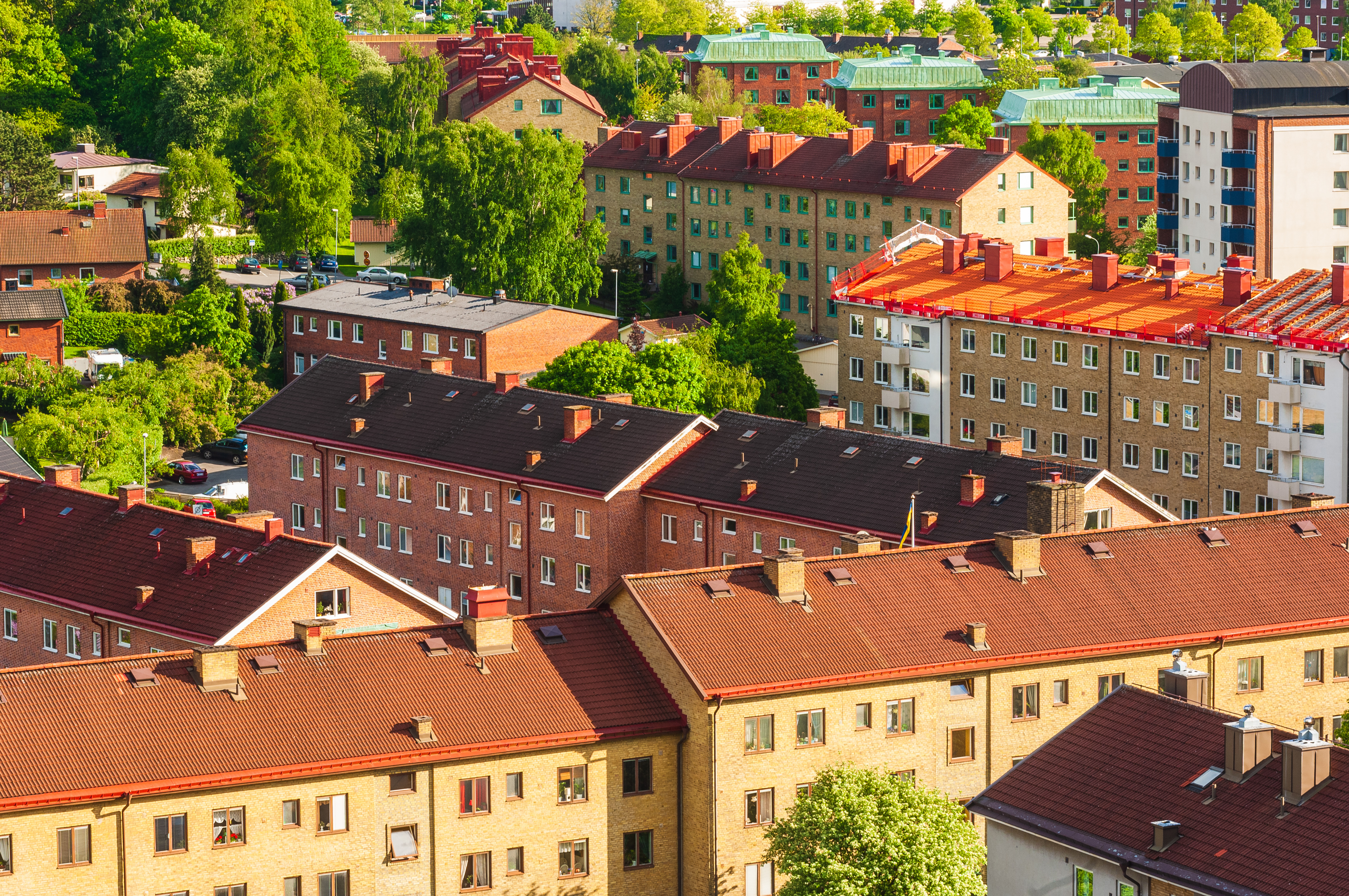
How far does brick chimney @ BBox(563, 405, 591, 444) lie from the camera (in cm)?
8944

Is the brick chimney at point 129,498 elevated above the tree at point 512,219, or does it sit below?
below

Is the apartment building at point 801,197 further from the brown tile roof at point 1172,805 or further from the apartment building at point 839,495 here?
the brown tile roof at point 1172,805

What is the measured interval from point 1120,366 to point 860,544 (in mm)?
38028

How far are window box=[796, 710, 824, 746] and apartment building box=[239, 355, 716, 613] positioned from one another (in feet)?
72.5

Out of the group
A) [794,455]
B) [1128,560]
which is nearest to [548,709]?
[1128,560]

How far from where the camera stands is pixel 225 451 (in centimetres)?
12138

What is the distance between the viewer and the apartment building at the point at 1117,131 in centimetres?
17550

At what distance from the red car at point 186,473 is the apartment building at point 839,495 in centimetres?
3665

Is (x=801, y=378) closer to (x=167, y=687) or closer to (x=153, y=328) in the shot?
(x=153, y=328)

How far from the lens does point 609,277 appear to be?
15688cm

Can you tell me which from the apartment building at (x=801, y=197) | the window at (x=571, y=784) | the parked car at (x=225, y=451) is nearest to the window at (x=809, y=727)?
the window at (x=571, y=784)

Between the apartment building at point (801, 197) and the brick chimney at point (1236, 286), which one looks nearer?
the brick chimney at point (1236, 286)

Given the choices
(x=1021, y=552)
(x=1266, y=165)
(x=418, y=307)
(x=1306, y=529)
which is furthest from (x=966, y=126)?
(x=1021, y=552)

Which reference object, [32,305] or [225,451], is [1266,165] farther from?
[32,305]
